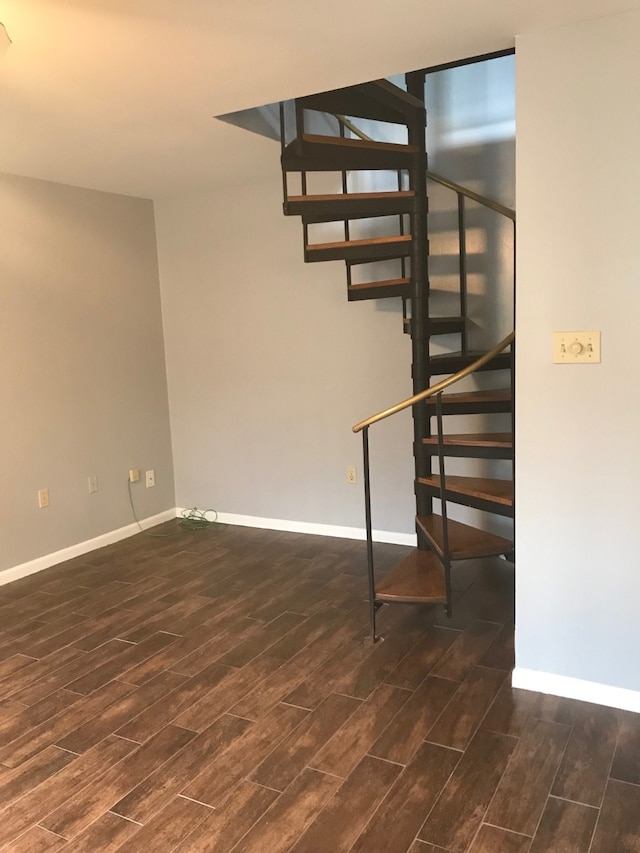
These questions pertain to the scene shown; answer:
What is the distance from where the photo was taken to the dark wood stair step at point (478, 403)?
3242mm

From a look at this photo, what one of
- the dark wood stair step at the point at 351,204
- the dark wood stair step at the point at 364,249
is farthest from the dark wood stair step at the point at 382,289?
the dark wood stair step at the point at 351,204

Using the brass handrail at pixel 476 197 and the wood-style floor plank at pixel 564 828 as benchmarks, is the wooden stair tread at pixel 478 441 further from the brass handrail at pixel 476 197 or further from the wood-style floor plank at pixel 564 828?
the wood-style floor plank at pixel 564 828

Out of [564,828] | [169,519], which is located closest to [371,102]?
[564,828]

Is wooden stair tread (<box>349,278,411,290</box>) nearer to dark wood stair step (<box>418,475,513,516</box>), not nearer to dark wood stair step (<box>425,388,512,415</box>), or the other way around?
dark wood stair step (<box>425,388,512,415</box>)

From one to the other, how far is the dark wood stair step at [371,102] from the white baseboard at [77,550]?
2962mm

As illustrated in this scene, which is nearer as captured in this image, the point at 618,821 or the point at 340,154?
the point at 618,821

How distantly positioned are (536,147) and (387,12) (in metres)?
0.66

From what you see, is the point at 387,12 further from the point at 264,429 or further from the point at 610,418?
the point at 264,429

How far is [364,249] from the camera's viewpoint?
333 cm

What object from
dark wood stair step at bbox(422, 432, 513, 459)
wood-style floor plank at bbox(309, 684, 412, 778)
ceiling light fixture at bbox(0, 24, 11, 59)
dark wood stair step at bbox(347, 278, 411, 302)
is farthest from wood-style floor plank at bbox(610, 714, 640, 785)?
ceiling light fixture at bbox(0, 24, 11, 59)

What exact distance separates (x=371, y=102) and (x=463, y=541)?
6.78ft

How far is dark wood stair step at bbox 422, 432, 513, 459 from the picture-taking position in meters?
3.02

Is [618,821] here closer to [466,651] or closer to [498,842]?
[498,842]

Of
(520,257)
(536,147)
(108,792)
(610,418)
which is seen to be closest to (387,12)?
(536,147)
